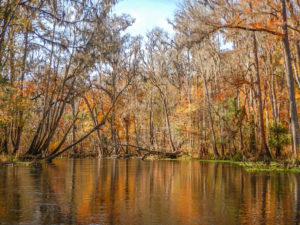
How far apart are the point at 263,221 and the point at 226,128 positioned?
79.0 feet

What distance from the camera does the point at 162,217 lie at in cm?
543

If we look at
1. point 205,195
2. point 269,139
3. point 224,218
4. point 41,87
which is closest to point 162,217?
point 224,218

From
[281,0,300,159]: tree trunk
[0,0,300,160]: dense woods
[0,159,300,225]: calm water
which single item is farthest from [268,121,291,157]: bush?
[0,159,300,225]: calm water

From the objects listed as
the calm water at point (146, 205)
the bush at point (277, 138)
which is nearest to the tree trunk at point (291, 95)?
the bush at point (277, 138)

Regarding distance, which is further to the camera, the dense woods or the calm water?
the dense woods

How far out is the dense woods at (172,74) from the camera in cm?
1727

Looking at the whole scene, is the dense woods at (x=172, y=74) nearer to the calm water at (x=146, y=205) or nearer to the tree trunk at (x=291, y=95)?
the tree trunk at (x=291, y=95)

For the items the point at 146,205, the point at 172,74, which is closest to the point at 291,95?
the point at 146,205

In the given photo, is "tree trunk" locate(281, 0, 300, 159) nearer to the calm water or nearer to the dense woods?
the dense woods

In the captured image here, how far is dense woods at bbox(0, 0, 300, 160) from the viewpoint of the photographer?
17266mm

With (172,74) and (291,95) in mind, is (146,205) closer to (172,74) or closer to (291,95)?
(291,95)

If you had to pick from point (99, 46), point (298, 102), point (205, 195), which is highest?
point (99, 46)

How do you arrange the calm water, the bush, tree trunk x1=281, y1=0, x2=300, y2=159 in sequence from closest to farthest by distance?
1. the calm water
2. tree trunk x1=281, y1=0, x2=300, y2=159
3. the bush

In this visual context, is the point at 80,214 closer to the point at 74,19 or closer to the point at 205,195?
the point at 205,195
